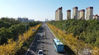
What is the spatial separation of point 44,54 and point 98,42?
9.10 metres

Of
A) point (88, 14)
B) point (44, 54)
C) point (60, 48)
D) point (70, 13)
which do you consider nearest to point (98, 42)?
point (60, 48)

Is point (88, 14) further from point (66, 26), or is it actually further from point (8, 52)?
point (8, 52)

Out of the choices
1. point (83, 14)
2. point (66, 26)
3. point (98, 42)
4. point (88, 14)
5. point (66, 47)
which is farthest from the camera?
point (83, 14)

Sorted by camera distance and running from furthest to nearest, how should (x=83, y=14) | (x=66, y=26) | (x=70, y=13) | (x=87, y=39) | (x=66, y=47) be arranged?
1. (x=70, y=13)
2. (x=83, y=14)
3. (x=66, y=26)
4. (x=66, y=47)
5. (x=87, y=39)

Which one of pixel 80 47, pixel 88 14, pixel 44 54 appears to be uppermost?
pixel 88 14

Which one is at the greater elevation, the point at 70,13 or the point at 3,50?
the point at 70,13

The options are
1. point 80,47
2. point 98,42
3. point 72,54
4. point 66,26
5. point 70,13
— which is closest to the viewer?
point 80,47

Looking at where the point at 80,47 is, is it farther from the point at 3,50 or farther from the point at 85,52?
the point at 3,50

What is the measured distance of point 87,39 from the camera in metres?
24.4

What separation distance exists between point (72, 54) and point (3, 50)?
1147cm

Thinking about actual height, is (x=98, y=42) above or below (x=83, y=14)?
below

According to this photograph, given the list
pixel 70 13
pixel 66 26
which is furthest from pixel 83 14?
pixel 66 26

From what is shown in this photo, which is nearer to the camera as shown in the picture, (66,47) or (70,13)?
(66,47)

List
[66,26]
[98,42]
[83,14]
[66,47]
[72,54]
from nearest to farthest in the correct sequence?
[98,42] → [72,54] → [66,47] → [66,26] → [83,14]
